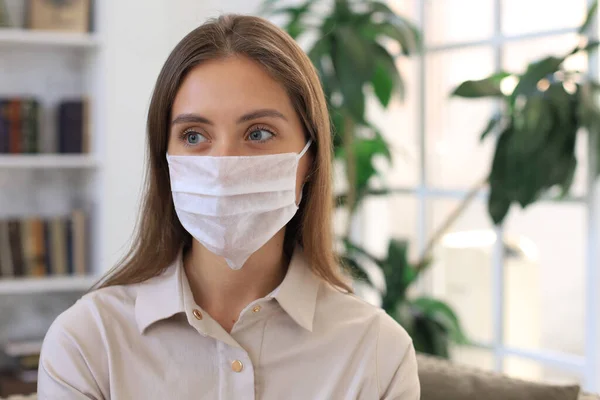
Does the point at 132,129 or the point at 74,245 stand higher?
the point at 132,129

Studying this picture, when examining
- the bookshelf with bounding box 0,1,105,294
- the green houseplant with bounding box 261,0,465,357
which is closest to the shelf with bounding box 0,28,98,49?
the bookshelf with bounding box 0,1,105,294

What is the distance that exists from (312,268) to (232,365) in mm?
262

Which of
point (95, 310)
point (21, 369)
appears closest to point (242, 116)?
point (95, 310)

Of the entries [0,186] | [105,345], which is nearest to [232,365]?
[105,345]

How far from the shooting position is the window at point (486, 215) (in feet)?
8.89

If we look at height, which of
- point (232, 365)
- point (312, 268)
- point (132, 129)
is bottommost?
point (232, 365)

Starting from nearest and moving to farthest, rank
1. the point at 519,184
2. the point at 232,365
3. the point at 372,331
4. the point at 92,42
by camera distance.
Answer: the point at 232,365 < the point at 372,331 < the point at 519,184 < the point at 92,42

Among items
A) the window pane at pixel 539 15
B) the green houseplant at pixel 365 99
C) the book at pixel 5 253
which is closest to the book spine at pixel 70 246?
the book at pixel 5 253

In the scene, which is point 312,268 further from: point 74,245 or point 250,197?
point 74,245

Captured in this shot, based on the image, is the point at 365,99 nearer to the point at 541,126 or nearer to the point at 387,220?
the point at 541,126

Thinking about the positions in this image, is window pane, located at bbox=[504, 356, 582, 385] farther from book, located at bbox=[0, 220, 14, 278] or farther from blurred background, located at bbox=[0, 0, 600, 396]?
book, located at bbox=[0, 220, 14, 278]

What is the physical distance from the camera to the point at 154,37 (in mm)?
3412

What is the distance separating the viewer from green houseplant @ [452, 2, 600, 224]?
229 centimetres

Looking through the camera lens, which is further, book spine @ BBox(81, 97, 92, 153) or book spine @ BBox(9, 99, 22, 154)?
book spine @ BBox(81, 97, 92, 153)
